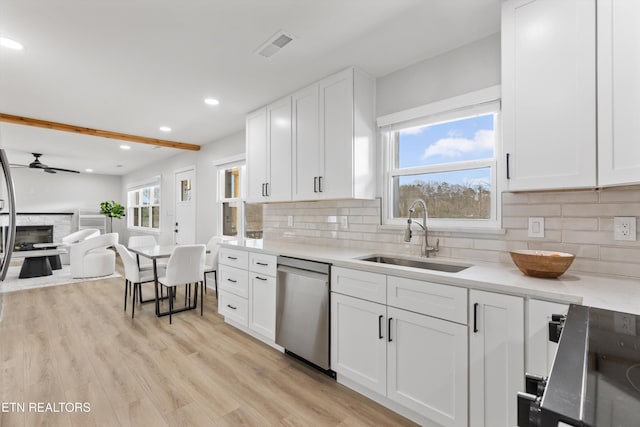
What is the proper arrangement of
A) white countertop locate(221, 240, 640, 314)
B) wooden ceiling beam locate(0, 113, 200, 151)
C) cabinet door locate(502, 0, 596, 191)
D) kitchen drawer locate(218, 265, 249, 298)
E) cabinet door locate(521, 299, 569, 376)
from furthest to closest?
1. wooden ceiling beam locate(0, 113, 200, 151)
2. kitchen drawer locate(218, 265, 249, 298)
3. cabinet door locate(502, 0, 596, 191)
4. cabinet door locate(521, 299, 569, 376)
5. white countertop locate(221, 240, 640, 314)

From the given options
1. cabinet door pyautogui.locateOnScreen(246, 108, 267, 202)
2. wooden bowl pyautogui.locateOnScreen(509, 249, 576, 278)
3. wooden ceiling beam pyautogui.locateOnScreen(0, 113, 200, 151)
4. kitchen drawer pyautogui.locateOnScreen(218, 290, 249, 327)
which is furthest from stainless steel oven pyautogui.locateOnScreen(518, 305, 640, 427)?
wooden ceiling beam pyautogui.locateOnScreen(0, 113, 200, 151)

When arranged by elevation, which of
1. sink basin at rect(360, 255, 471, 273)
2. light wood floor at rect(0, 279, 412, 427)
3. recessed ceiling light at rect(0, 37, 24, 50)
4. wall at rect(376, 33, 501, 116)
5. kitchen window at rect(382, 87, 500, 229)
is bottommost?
light wood floor at rect(0, 279, 412, 427)

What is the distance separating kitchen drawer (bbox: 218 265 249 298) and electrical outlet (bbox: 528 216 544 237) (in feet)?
7.79

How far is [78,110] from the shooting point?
11.7 ft

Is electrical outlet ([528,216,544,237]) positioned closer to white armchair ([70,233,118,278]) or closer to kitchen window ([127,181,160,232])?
white armchair ([70,233,118,278])

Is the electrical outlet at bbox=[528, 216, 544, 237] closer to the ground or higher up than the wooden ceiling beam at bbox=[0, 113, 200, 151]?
closer to the ground

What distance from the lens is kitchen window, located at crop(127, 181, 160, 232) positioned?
7373 millimetres

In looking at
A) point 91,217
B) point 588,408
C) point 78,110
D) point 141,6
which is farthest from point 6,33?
point 91,217

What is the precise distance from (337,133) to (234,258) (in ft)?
5.43

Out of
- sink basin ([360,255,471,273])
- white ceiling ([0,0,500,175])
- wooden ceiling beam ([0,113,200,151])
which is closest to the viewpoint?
white ceiling ([0,0,500,175])

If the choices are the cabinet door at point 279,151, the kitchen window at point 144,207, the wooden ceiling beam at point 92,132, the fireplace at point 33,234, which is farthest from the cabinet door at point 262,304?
the fireplace at point 33,234

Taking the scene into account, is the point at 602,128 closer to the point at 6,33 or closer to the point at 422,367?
the point at 422,367

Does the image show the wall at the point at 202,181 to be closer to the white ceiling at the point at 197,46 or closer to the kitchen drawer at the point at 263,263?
the white ceiling at the point at 197,46

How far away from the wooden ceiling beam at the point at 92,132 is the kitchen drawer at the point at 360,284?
13.7 feet
